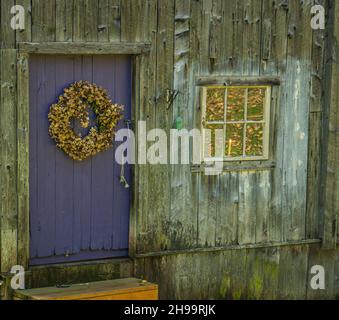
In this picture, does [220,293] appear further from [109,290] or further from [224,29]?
[224,29]

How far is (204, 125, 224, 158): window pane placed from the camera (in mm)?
10859

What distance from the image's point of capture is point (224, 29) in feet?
35.3

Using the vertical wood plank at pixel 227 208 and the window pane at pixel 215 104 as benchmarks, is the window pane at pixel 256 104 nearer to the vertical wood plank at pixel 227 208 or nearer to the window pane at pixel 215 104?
the window pane at pixel 215 104

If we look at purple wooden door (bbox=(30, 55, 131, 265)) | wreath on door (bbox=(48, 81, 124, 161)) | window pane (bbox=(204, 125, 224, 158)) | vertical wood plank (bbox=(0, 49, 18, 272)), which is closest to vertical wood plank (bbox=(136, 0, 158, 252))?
purple wooden door (bbox=(30, 55, 131, 265))

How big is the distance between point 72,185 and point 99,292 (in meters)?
1.18

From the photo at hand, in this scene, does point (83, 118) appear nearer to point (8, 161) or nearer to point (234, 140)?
point (8, 161)

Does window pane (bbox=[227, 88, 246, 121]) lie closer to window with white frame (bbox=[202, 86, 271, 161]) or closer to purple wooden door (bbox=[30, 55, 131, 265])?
window with white frame (bbox=[202, 86, 271, 161])

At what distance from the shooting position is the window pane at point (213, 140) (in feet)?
35.6

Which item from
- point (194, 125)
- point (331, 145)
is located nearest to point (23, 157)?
point (194, 125)

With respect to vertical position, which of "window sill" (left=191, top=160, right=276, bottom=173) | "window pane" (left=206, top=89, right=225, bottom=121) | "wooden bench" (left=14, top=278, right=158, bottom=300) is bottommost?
"wooden bench" (left=14, top=278, right=158, bottom=300)

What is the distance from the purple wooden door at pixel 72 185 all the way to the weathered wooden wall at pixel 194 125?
21 cm

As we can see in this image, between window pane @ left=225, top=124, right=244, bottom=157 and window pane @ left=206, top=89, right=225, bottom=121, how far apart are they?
6.8 inches
